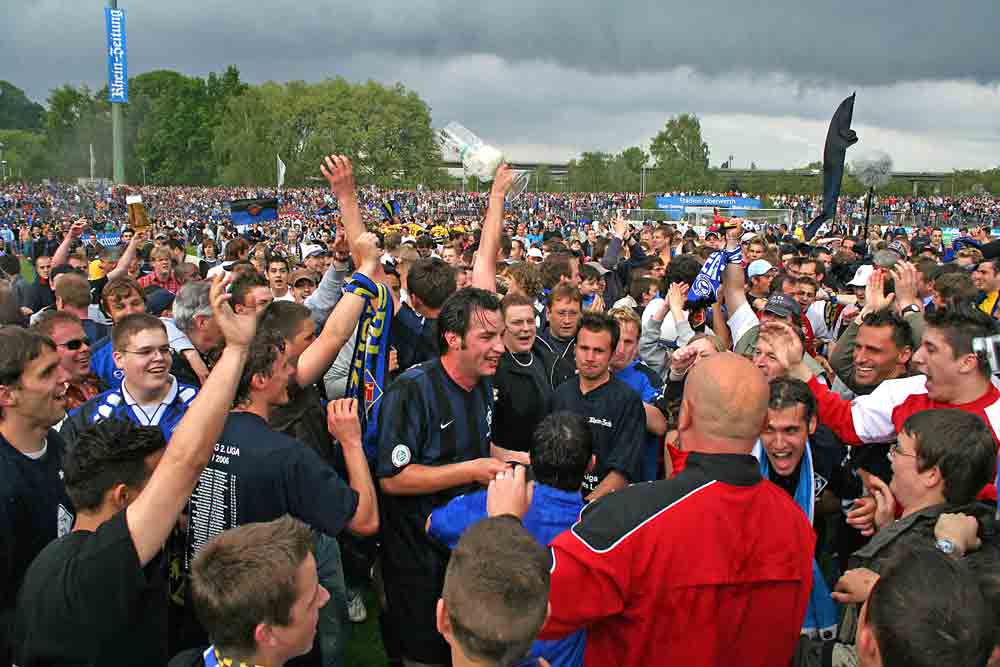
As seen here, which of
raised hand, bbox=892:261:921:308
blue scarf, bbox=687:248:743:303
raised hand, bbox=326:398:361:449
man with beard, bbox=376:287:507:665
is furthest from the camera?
blue scarf, bbox=687:248:743:303

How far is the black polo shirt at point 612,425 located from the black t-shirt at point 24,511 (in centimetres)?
240

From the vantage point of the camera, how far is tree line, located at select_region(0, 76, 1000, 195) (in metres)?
74.8

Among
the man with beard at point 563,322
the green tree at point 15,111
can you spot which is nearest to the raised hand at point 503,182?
the man with beard at point 563,322

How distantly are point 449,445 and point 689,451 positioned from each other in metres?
1.38

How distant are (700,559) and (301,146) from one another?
87500 mm

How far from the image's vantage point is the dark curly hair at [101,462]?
8.05ft

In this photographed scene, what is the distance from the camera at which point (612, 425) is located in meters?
4.12

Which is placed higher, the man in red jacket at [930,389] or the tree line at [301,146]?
the tree line at [301,146]

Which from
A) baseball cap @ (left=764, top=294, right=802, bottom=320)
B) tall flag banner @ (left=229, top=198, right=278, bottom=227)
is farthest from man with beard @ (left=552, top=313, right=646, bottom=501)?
tall flag banner @ (left=229, top=198, right=278, bottom=227)

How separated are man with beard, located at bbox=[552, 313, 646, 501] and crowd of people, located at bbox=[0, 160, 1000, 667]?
0.01m

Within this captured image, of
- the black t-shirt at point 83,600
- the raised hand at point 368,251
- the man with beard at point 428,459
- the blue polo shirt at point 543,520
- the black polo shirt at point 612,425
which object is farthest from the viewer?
the raised hand at point 368,251

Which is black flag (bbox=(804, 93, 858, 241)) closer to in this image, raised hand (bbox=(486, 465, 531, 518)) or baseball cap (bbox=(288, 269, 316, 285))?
baseball cap (bbox=(288, 269, 316, 285))

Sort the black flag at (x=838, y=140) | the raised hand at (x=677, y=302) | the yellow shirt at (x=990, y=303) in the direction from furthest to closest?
the black flag at (x=838, y=140) → the yellow shirt at (x=990, y=303) → the raised hand at (x=677, y=302)

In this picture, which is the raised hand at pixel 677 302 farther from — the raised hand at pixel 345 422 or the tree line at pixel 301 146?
the tree line at pixel 301 146
